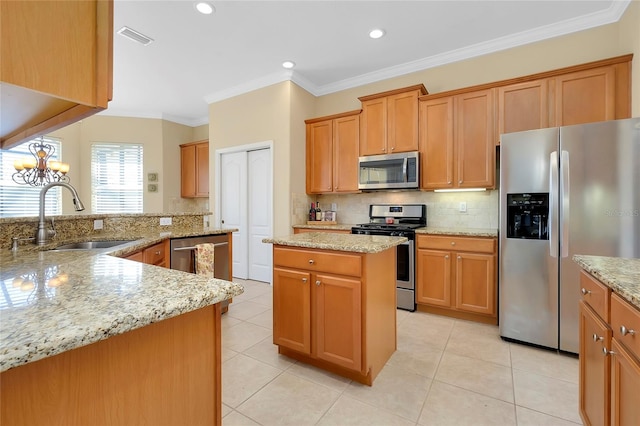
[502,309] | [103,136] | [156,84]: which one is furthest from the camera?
[103,136]

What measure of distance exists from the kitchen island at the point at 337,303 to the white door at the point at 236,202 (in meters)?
2.52

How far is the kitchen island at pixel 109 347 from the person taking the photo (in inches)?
22.2

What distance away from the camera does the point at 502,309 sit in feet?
8.07

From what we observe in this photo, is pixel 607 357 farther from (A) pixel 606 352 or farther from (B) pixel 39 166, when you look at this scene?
(B) pixel 39 166

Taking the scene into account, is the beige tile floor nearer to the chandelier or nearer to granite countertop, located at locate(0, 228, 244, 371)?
granite countertop, located at locate(0, 228, 244, 371)

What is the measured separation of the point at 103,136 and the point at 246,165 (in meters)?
3.08

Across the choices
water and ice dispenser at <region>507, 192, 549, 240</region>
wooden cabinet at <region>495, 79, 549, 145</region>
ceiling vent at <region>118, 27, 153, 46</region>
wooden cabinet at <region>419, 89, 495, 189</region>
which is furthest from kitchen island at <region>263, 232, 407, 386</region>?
ceiling vent at <region>118, 27, 153, 46</region>

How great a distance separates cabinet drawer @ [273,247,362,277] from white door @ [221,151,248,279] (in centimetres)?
251

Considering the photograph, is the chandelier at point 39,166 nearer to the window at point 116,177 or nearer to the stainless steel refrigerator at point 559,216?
the window at point 116,177

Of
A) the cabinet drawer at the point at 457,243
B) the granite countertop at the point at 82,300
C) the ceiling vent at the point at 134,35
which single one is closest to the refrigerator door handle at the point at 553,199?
the cabinet drawer at the point at 457,243

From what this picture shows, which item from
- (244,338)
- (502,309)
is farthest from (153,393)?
(502,309)

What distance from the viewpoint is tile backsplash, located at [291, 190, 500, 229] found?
3309 millimetres

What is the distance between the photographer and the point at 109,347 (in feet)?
2.26

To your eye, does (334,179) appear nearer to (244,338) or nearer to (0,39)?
(244,338)
